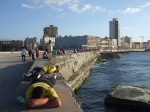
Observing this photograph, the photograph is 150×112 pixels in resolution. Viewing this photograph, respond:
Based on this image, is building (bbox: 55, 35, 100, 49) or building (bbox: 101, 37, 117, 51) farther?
building (bbox: 101, 37, 117, 51)

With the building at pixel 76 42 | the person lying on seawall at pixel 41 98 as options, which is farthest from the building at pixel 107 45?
the person lying on seawall at pixel 41 98

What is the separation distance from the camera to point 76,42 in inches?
6009

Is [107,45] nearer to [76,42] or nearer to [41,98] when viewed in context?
[76,42]

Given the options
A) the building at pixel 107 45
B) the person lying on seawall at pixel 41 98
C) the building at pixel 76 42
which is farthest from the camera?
the building at pixel 107 45

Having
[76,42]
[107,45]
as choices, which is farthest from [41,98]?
[107,45]

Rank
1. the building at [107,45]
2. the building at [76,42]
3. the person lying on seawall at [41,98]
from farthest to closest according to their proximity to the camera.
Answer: the building at [107,45] → the building at [76,42] → the person lying on seawall at [41,98]

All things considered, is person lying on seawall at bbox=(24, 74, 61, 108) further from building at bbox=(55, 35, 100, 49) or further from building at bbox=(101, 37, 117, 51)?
building at bbox=(101, 37, 117, 51)

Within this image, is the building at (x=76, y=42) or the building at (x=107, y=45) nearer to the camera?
the building at (x=76, y=42)

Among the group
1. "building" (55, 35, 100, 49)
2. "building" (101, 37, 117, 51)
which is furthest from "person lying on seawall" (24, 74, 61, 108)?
"building" (101, 37, 117, 51)

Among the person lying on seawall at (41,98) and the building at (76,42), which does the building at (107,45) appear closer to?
the building at (76,42)

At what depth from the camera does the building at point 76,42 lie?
14950cm

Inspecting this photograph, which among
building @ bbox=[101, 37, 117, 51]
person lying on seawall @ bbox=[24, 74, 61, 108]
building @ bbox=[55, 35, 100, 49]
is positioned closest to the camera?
person lying on seawall @ bbox=[24, 74, 61, 108]

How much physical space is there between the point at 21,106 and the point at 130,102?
29.2 feet

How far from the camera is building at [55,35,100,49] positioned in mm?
149500
